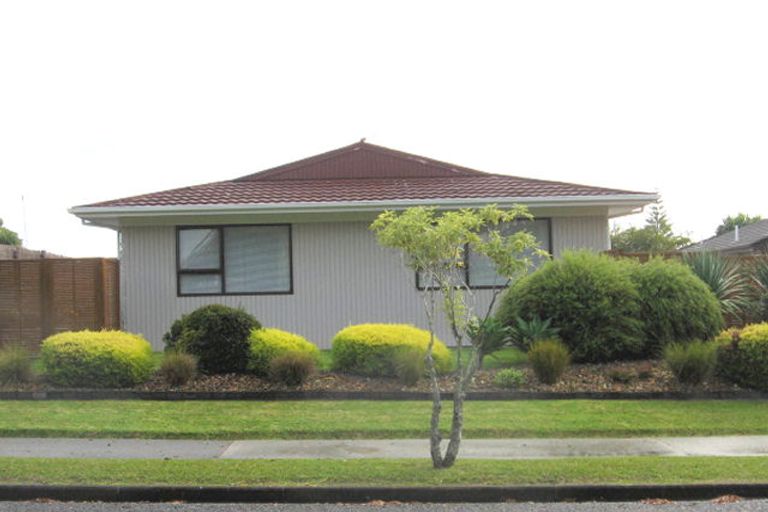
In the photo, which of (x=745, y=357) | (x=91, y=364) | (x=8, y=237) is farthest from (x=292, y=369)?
(x=8, y=237)

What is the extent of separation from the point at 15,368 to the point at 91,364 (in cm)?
130

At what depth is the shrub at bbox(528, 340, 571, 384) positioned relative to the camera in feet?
39.4

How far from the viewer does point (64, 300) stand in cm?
1586

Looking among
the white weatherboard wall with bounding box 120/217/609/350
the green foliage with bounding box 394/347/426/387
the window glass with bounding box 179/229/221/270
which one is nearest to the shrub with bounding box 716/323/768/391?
the green foliage with bounding box 394/347/426/387

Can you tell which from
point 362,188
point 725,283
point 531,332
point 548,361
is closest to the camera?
point 548,361

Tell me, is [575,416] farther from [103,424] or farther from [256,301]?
[256,301]

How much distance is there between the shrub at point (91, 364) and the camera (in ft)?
39.9

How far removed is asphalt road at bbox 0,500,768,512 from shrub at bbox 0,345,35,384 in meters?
5.66

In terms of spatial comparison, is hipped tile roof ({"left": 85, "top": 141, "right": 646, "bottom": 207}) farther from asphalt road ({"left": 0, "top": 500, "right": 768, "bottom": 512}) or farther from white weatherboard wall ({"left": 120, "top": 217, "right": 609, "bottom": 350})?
asphalt road ({"left": 0, "top": 500, "right": 768, "bottom": 512})

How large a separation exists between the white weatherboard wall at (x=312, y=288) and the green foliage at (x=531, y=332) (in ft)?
10.7

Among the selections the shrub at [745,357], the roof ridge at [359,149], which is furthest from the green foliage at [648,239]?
the shrub at [745,357]

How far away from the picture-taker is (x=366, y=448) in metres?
9.16

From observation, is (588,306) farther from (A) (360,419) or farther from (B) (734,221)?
(B) (734,221)

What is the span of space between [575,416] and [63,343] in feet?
25.5
